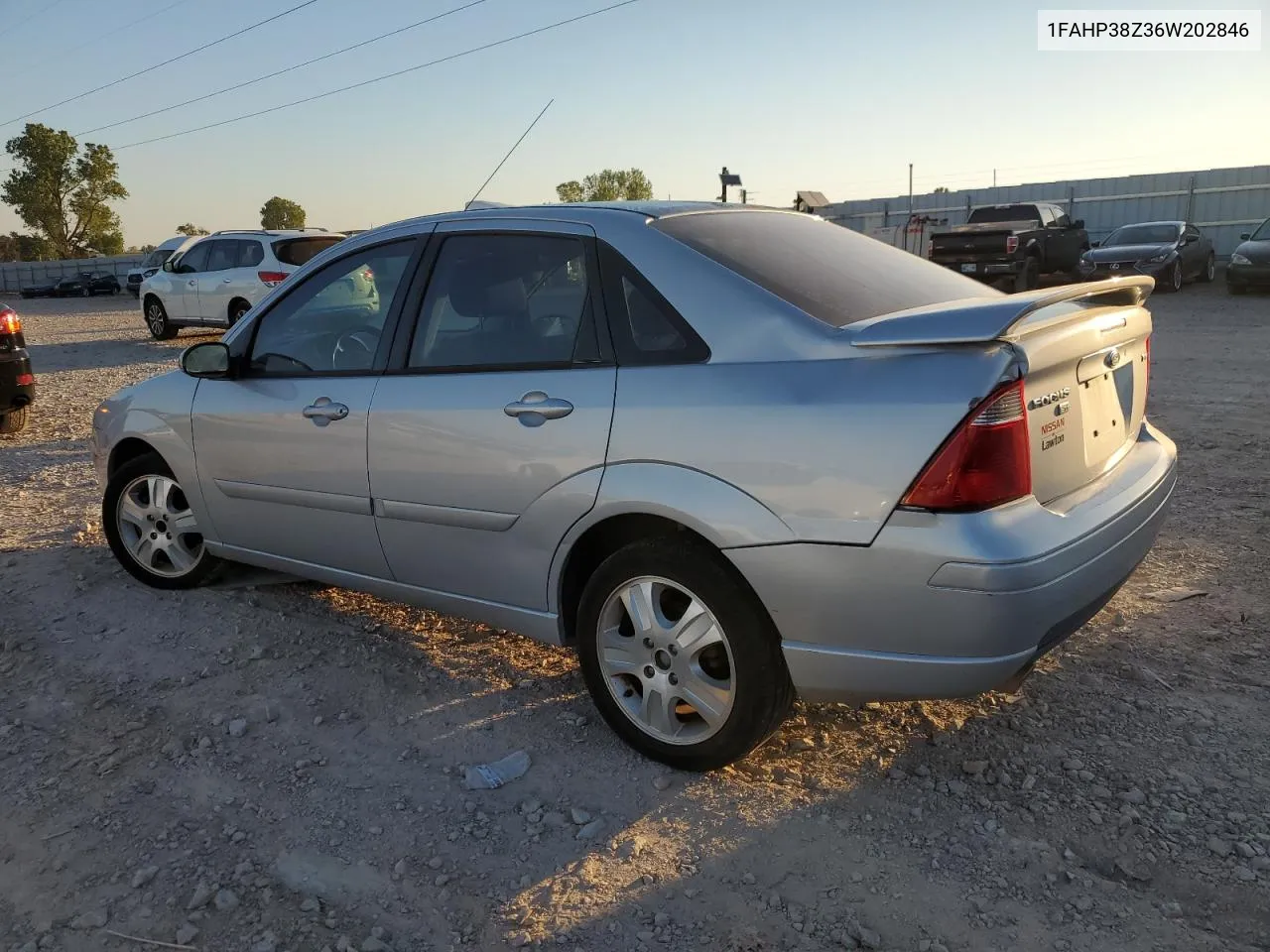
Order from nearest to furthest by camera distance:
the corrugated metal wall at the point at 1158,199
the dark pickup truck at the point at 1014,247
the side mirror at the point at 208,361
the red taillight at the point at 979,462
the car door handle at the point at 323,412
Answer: the red taillight at the point at 979,462 < the car door handle at the point at 323,412 < the side mirror at the point at 208,361 < the dark pickup truck at the point at 1014,247 < the corrugated metal wall at the point at 1158,199

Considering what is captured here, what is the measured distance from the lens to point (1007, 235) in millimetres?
18047

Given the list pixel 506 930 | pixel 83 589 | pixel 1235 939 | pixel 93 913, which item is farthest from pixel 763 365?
pixel 83 589

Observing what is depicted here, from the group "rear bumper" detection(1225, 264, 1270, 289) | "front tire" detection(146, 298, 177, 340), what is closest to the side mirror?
"front tire" detection(146, 298, 177, 340)

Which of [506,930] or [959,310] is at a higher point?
[959,310]

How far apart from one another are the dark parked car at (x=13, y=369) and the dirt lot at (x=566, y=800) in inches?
195

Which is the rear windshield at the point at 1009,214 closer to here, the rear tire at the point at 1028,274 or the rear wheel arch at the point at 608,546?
the rear tire at the point at 1028,274

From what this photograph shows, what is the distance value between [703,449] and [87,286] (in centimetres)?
5352

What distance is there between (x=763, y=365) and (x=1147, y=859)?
5.29 ft

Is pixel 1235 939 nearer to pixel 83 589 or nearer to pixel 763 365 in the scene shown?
pixel 763 365

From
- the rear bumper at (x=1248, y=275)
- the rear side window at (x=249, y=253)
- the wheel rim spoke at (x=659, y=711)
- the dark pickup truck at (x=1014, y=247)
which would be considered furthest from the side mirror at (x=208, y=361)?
the rear bumper at (x=1248, y=275)

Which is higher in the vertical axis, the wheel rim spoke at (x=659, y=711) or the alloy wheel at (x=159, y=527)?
the alloy wheel at (x=159, y=527)

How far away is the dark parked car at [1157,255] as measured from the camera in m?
18.9

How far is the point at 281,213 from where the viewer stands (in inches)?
3607

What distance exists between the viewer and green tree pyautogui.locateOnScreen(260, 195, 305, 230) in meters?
90.4
